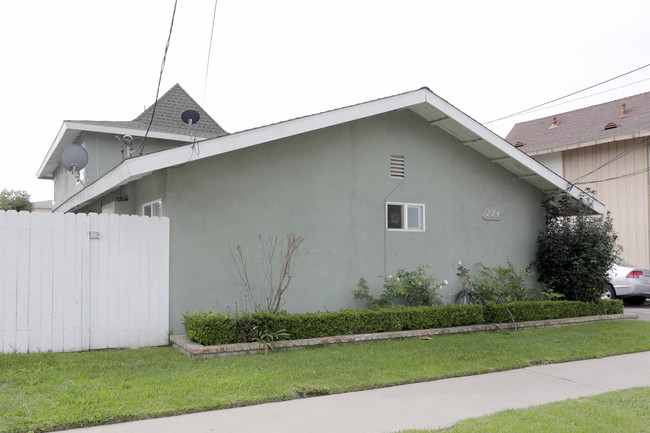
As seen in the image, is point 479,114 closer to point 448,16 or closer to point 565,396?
point 448,16

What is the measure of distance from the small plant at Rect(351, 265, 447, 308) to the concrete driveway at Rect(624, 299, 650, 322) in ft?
20.6

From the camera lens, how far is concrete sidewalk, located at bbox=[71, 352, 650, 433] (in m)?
4.80

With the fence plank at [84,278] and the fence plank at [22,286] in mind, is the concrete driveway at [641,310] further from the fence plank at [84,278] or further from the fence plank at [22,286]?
the fence plank at [22,286]

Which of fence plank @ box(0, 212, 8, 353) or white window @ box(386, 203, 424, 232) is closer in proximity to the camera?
fence plank @ box(0, 212, 8, 353)

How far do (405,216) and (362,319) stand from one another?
2.71 m

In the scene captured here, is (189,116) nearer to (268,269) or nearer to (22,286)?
(268,269)

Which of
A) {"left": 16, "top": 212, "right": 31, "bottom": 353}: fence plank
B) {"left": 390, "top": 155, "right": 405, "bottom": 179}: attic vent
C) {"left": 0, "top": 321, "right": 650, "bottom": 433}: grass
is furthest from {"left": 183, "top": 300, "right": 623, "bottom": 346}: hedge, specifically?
{"left": 390, "top": 155, "right": 405, "bottom": 179}: attic vent

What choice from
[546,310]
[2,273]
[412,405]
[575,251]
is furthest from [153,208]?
[575,251]

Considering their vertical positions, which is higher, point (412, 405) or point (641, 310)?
point (412, 405)

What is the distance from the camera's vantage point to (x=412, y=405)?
553 centimetres

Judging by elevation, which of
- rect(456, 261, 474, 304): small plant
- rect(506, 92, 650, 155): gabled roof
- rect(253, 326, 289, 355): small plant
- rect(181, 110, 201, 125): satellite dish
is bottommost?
rect(253, 326, 289, 355): small plant

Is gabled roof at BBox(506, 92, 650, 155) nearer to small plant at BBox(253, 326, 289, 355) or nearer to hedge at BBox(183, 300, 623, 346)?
hedge at BBox(183, 300, 623, 346)

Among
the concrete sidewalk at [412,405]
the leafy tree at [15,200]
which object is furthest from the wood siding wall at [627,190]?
the leafy tree at [15,200]

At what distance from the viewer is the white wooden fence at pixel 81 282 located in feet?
23.9
